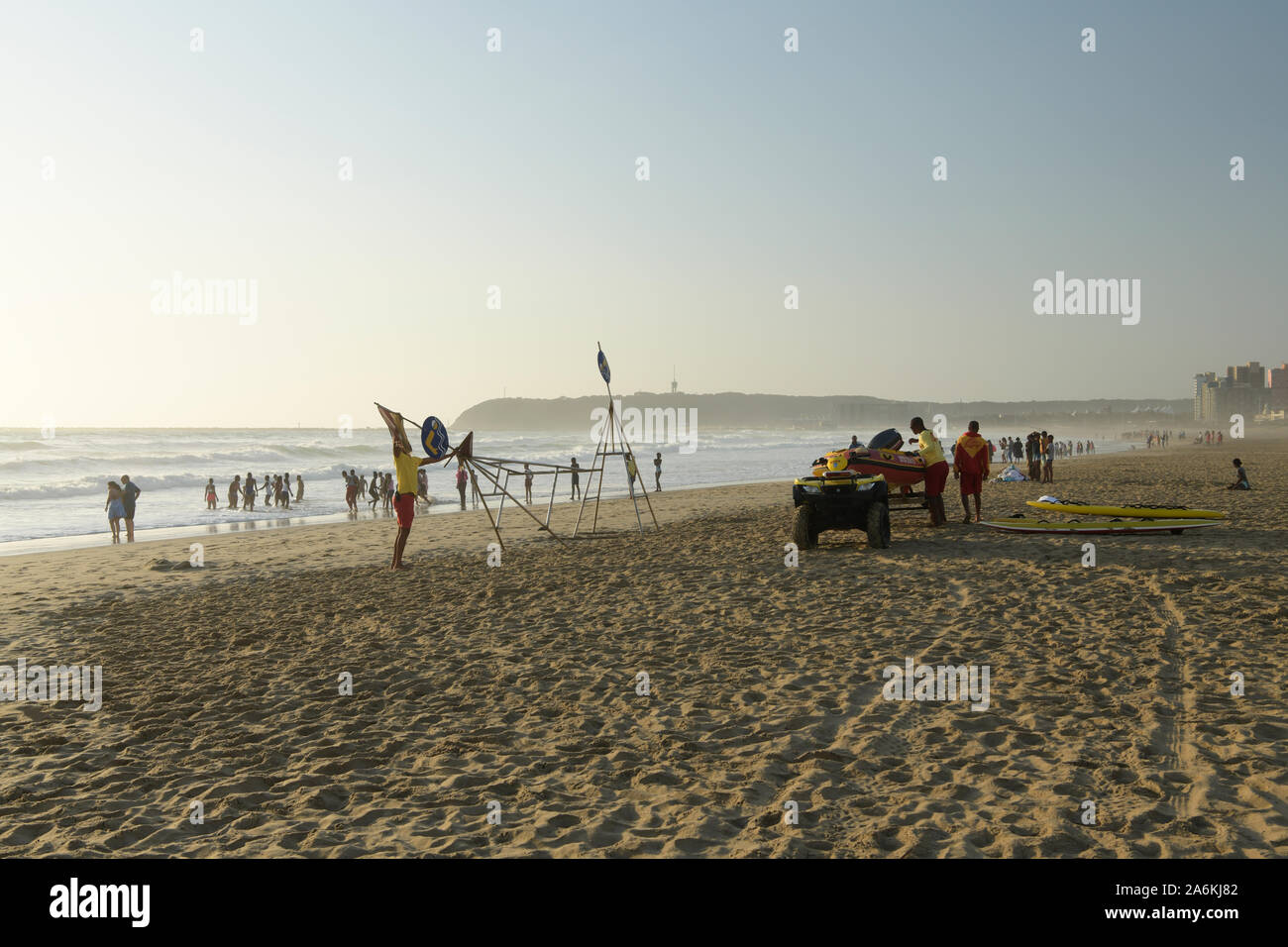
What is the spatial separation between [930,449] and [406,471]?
30.2ft

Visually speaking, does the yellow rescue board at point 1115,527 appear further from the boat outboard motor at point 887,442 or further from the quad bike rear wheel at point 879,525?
the quad bike rear wheel at point 879,525

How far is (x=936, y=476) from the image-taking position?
14.0 m

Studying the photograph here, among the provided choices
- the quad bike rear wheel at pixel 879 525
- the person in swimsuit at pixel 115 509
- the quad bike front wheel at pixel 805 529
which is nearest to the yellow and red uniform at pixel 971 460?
the quad bike rear wheel at pixel 879 525

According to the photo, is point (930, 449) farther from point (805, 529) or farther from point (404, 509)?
point (404, 509)

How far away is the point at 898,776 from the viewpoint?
455 cm

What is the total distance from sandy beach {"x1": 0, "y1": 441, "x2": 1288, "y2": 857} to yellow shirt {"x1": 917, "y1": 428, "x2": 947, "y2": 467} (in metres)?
2.52

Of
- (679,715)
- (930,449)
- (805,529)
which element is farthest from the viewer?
(930,449)

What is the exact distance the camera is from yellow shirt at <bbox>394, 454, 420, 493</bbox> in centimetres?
1298

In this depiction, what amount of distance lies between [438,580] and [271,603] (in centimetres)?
235

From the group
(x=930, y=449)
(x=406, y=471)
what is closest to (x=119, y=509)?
(x=406, y=471)
